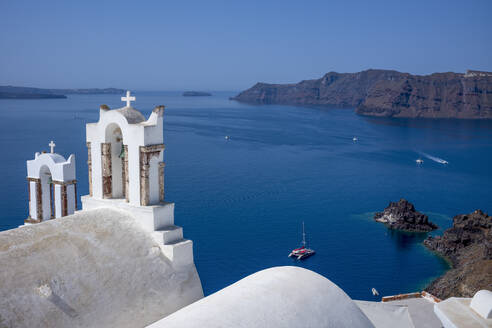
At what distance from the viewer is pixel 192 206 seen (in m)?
47.8

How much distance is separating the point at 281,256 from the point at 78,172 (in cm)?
3073

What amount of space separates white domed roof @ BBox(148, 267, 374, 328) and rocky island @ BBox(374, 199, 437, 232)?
38.5 meters

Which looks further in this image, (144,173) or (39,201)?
(39,201)

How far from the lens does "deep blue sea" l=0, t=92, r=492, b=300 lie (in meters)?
37.3

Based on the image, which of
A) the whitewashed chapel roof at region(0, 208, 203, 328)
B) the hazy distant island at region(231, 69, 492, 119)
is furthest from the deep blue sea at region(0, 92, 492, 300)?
the hazy distant island at region(231, 69, 492, 119)

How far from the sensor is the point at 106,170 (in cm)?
970

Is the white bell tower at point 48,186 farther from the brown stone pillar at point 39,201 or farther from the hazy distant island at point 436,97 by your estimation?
the hazy distant island at point 436,97

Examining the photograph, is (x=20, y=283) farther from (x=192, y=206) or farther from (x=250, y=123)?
(x=250, y=123)

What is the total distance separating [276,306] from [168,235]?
265cm

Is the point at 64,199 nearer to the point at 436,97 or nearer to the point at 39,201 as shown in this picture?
the point at 39,201

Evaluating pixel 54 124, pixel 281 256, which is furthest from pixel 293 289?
pixel 54 124

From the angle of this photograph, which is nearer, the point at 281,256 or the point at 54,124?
the point at 281,256

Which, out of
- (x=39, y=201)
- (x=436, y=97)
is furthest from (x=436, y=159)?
(x=436, y=97)

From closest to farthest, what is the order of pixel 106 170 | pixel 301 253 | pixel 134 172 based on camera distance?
pixel 134 172 → pixel 106 170 → pixel 301 253
